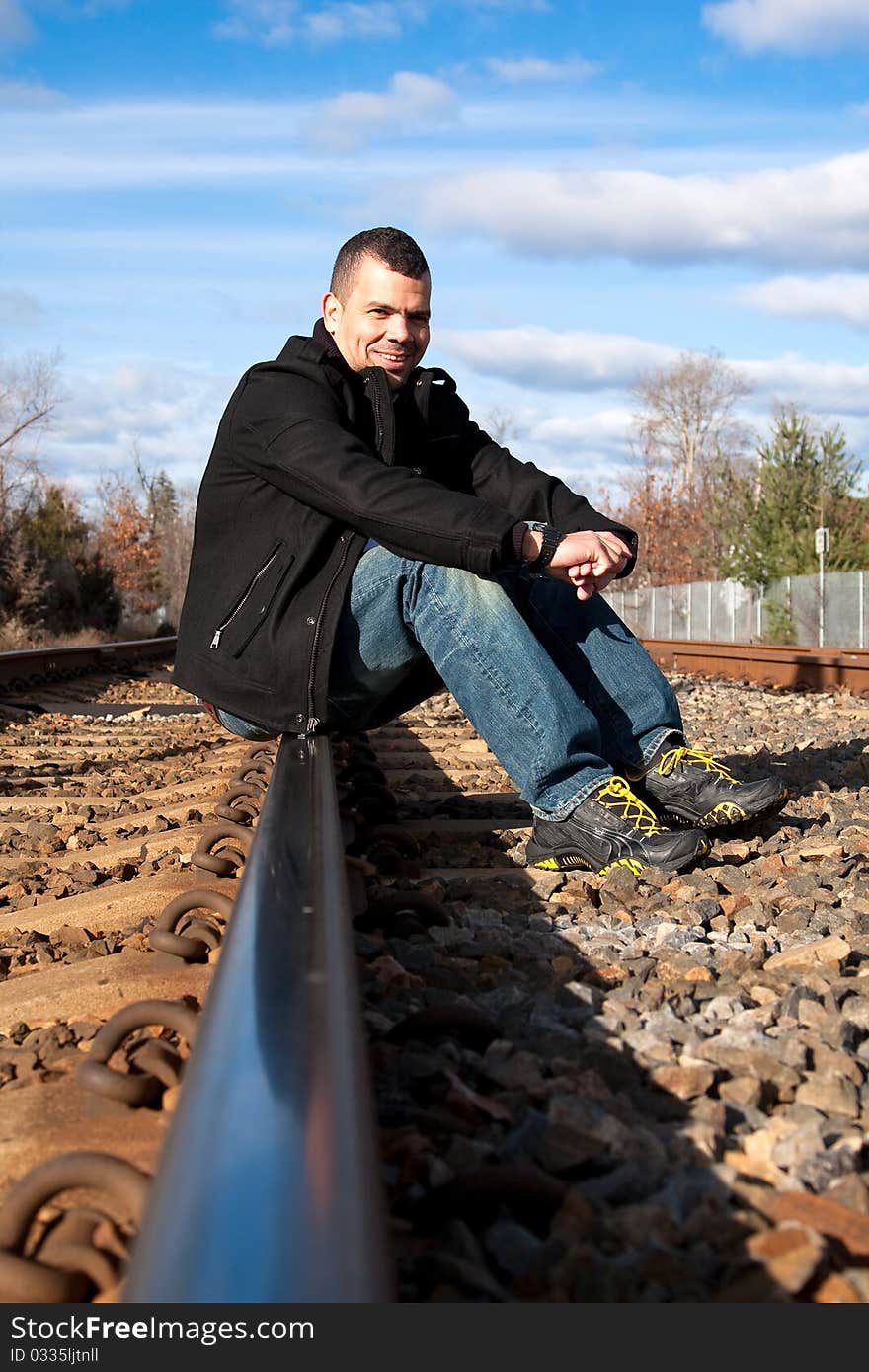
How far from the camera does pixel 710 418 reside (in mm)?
59969

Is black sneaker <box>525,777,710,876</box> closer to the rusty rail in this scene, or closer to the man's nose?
the man's nose

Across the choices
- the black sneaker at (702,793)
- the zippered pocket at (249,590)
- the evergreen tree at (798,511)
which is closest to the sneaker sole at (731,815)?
the black sneaker at (702,793)

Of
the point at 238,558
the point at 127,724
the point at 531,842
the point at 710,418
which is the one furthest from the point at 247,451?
the point at 710,418

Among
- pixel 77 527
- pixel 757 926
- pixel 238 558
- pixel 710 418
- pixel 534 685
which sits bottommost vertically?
pixel 757 926

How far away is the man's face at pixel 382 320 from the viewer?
3.74 meters

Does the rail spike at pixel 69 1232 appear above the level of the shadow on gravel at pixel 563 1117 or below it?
above

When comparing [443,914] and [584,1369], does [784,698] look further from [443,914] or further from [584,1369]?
[584,1369]

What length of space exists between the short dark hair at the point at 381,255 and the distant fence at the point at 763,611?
19500 millimetres

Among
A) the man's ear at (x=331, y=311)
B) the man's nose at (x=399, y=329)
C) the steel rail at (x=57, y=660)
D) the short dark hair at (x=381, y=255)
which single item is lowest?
the steel rail at (x=57, y=660)

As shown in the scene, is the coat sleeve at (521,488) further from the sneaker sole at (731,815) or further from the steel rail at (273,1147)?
the steel rail at (273,1147)

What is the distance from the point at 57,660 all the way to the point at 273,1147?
12.9 metres

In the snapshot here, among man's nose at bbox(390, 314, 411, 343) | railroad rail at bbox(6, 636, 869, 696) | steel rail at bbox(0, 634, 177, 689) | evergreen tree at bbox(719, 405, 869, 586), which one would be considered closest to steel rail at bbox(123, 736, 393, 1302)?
man's nose at bbox(390, 314, 411, 343)

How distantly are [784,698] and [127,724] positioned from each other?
4625 millimetres

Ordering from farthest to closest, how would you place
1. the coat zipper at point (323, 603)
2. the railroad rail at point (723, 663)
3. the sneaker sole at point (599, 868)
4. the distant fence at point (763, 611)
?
the distant fence at point (763, 611) < the railroad rail at point (723, 663) < the coat zipper at point (323, 603) < the sneaker sole at point (599, 868)
